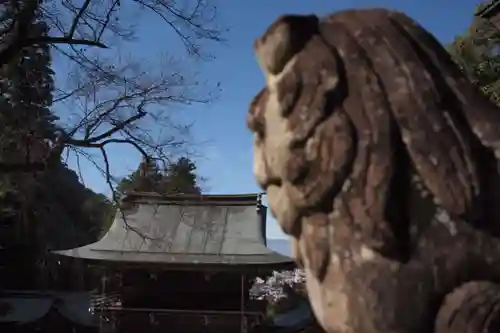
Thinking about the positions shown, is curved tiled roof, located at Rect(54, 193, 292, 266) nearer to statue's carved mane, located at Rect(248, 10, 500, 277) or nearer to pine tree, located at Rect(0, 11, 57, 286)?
pine tree, located at Rect(0, 11, 57, 286)

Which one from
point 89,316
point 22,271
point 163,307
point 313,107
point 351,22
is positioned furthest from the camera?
point 22,271

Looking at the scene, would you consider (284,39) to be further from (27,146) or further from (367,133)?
(27,146)

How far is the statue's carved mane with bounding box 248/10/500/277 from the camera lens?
1.08 meters

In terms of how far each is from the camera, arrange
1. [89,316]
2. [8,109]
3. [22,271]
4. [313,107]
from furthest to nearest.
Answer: [22,271]
[89,316]
[8,109]
[313,107]

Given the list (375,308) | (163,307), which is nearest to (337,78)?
(375,308)

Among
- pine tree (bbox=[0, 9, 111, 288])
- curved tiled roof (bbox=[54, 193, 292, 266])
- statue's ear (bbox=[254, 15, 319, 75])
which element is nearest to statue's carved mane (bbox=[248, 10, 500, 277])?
statue's ear (bbox=[254, 15, 319, 75])

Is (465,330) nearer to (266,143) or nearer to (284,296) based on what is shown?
(266,143)

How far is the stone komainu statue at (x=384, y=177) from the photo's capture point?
1.07 meters

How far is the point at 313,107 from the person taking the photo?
1160 mm

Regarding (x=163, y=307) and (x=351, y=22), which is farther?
(x=163, y=307)

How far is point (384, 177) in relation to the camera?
3.56ft

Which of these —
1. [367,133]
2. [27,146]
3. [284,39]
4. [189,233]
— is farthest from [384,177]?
[189,233]

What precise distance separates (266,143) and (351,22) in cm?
32

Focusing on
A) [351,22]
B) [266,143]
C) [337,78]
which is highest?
[351,22]
